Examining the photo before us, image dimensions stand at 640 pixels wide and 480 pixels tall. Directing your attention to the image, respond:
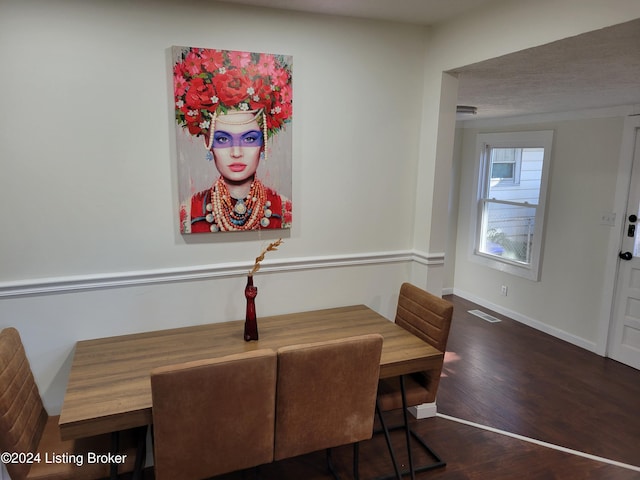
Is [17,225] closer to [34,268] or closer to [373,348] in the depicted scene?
[34,268]

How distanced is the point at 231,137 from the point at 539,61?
5.18ft

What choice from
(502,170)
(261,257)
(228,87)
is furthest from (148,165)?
(502,170)

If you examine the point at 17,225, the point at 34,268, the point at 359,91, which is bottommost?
the point at 34,268

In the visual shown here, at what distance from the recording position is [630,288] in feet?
11.8

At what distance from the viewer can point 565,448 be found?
2.51 meters

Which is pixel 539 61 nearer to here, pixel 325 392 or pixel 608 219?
pixel 325 392

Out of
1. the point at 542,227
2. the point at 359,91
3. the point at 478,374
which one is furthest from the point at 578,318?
the point at 359,91

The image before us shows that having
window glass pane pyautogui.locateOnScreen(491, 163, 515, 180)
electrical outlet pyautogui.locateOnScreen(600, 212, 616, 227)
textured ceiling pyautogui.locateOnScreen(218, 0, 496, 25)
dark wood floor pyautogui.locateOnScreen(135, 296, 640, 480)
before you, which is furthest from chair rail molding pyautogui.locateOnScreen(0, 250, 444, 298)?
window glass pane pyautogui.locateOnScreen(491, 163, 515, 180)

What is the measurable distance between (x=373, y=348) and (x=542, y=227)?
10.9 ft

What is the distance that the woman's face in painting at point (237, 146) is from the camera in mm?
2223

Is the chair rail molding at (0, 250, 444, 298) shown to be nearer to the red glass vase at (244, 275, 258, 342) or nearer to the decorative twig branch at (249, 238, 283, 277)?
the decorative twig branch at (249, 238, 283, 277)

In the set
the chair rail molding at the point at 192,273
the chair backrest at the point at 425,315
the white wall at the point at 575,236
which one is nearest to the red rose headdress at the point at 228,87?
the chair rail molding at the point at 192,273

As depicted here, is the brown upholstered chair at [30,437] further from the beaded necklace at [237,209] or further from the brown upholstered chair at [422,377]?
the brown upholstered chair at [422,377]

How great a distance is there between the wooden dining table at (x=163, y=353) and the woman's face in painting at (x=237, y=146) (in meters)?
0.81
